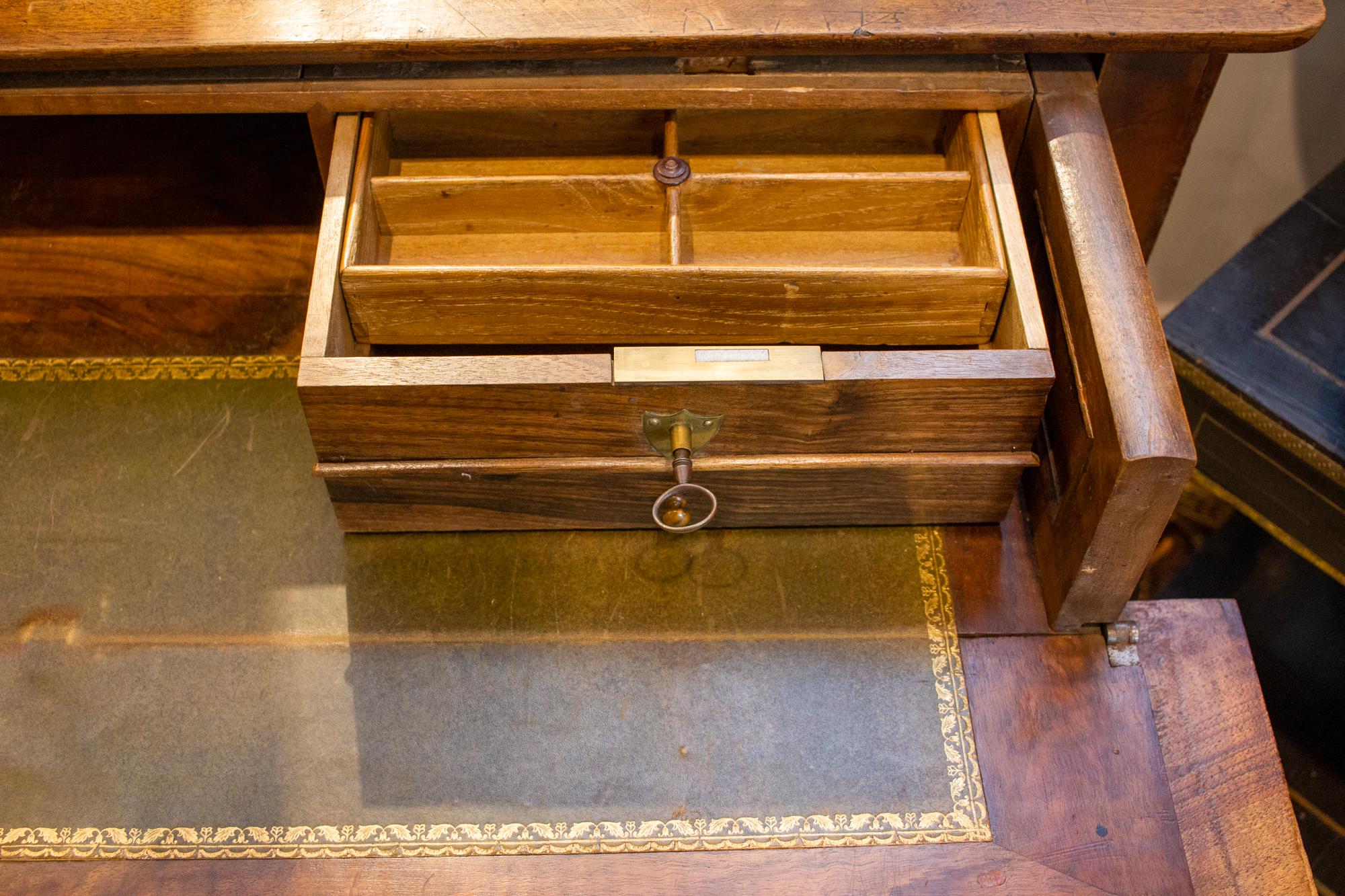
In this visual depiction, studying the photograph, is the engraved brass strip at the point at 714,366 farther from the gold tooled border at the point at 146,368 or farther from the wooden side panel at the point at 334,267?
the gold tooled border at the point at 146,368

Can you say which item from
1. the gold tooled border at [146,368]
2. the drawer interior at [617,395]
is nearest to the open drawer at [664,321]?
the drawer interior at [617,395]

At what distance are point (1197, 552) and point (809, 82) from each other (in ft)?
3.96

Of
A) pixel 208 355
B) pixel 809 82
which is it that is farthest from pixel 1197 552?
pixel 208 355

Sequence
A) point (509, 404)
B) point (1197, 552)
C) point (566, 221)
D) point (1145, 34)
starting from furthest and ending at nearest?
point (1197, 552)
point (566, 221)
point (1145, 34)
point (509, 404)

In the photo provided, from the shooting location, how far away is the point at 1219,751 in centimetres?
126

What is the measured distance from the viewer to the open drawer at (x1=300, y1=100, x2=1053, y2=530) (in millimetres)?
1184

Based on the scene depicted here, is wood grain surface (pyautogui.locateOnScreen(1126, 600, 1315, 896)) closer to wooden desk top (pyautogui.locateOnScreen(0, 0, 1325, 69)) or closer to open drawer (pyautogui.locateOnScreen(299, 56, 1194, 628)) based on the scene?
open drawer (pyautogui.locateOnScreen(299, 56, 1194, 628))

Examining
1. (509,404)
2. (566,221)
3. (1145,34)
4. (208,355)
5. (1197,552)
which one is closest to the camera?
(509,404)

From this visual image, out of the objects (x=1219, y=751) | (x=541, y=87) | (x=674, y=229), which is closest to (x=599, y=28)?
(x=541, y=87)

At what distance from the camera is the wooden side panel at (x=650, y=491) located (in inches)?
50.1

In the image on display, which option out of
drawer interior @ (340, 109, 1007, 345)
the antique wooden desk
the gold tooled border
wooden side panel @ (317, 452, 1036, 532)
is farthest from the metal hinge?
the gold tooled border

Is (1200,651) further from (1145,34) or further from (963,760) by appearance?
(1145,34)

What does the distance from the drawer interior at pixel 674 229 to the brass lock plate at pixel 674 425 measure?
137 mm

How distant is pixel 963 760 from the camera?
1249mm
